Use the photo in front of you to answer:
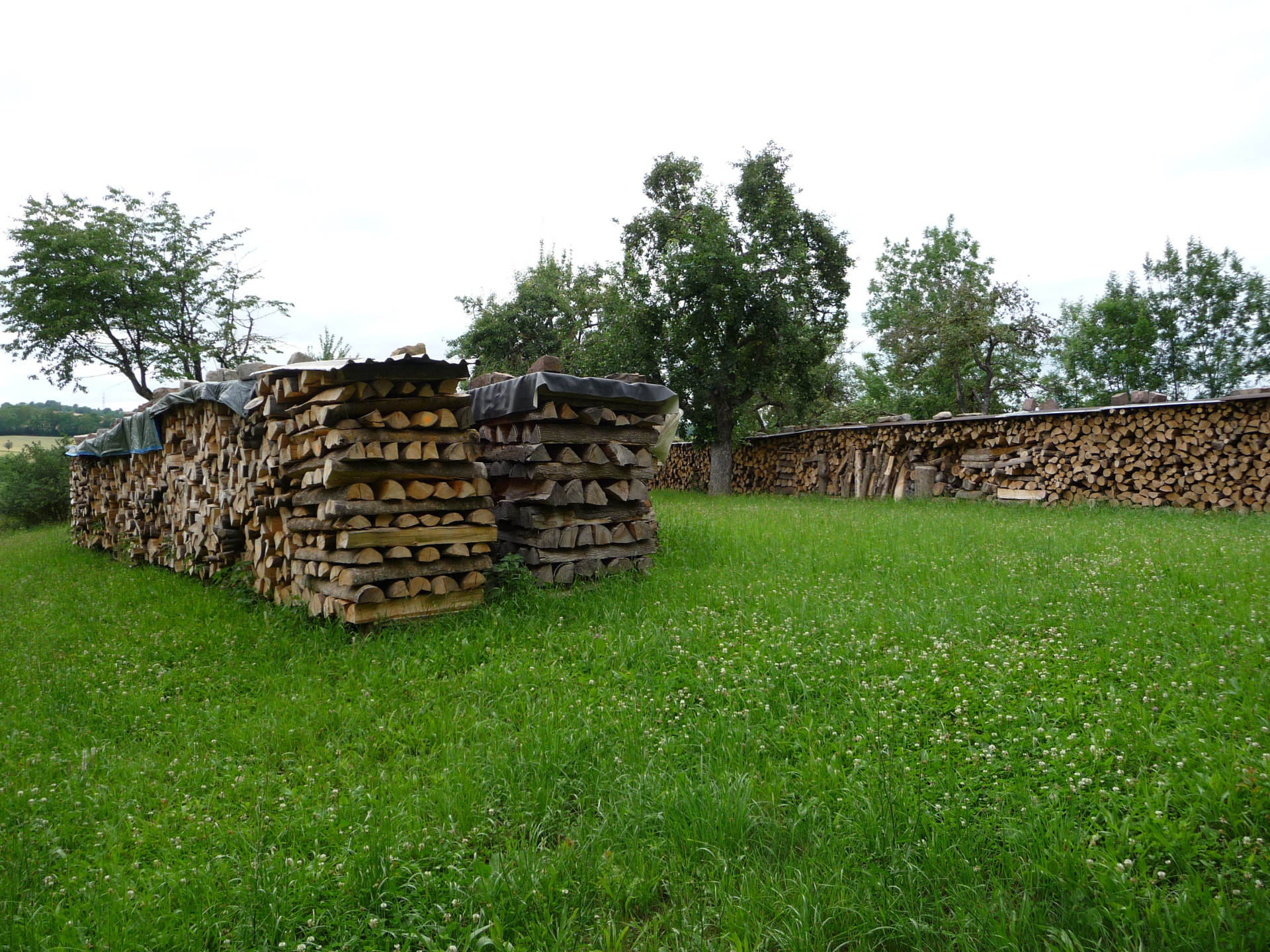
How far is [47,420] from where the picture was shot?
2812cm

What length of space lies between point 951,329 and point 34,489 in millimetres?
31286

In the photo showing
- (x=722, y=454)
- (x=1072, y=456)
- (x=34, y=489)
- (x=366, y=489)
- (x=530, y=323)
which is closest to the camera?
(x=366, y=489)

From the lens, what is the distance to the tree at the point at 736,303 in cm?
1716

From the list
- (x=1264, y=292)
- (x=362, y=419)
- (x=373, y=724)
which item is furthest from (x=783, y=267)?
(x=1264, y=292)

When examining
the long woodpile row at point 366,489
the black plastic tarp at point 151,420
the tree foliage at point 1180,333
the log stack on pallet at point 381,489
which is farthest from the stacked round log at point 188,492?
the tree foliage at point 1180,333

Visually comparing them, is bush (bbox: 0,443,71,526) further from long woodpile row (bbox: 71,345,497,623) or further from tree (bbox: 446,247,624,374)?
long woodpile row (bbox: 71,345,497,623)

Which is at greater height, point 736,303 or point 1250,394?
point 736,303

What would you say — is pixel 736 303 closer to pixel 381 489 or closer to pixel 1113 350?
pixel 381 489

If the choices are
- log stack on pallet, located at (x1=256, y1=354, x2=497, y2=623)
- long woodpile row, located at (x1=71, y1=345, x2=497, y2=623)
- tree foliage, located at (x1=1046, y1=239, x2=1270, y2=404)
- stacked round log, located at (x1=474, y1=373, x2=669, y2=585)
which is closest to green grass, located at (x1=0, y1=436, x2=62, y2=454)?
long woodpile row, located at (x1=71, y1=345, x2=497, y2=623)

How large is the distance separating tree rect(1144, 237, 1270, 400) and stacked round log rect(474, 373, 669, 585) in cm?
3523

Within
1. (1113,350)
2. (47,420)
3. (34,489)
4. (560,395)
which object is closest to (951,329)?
(1113,350)

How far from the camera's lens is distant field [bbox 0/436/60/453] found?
71.7ft

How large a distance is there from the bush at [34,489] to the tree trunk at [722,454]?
1884 cm

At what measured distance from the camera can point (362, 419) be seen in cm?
527
